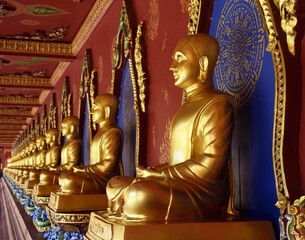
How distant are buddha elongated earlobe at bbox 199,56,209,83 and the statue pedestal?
2.69ft

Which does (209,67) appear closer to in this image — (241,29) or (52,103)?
(241,29)

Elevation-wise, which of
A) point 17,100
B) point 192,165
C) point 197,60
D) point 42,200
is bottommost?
point 42,200

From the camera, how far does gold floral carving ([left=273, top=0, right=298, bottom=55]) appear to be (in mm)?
1880

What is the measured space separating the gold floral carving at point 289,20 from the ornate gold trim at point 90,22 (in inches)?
147

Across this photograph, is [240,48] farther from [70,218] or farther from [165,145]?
[70,218]

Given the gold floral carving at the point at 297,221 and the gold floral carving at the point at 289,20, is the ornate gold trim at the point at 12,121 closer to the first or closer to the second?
the gold floral carving at the point at 289,20

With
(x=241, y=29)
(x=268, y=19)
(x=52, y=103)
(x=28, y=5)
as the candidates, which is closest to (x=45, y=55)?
(x=28, y=5)

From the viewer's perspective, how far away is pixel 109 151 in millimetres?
4008

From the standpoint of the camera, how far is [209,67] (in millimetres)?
2340

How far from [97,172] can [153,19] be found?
1.50 metres

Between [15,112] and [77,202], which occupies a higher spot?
[15,112]

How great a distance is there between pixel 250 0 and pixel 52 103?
8.95 meters

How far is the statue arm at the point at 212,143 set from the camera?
2047 millimetres

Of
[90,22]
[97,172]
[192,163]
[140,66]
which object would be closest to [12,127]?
[90,22]
